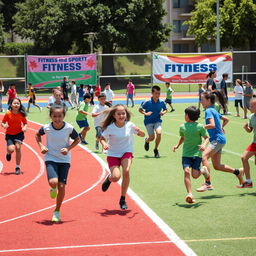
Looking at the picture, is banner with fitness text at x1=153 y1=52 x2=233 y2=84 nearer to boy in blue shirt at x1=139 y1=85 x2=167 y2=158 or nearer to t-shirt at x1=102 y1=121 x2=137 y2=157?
boy in blue shirt at x1=139 y1=85 x2=167 y2=158

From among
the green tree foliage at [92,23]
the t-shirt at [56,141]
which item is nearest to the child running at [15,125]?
the t-shirt at [56,141]

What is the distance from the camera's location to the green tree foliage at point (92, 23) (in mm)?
51719

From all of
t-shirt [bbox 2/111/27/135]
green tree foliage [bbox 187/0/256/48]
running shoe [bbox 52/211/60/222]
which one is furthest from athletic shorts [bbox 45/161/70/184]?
green tree foliage [bbox 187/0/256/48]

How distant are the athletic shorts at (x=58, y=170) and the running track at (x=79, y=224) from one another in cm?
65

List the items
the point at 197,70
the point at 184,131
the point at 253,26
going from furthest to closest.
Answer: the point at 253,26, the point at 197,70, the point at 184,131

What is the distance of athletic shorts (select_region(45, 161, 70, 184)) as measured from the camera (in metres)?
8.84

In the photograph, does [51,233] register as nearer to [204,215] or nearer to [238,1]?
[204,215]

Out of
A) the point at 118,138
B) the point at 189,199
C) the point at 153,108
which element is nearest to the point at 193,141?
the point at 189,199

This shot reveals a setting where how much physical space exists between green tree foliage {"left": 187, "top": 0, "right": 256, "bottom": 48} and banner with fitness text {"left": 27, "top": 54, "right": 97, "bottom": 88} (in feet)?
74.0

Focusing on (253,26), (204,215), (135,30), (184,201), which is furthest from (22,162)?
(253,26)

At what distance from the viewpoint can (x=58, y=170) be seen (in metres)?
9.02

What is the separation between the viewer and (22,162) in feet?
50.0

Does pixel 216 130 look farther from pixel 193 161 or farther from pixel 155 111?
pixel 155 111

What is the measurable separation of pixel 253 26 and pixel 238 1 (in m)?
3.05
